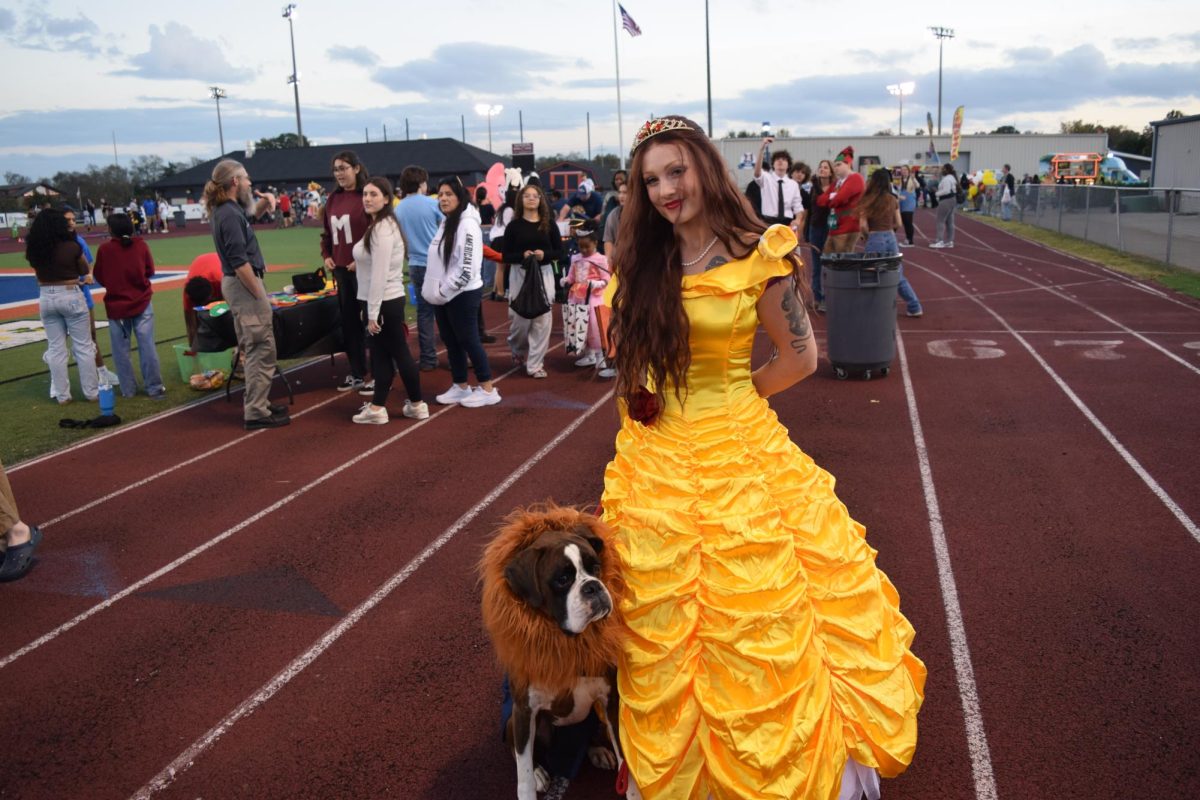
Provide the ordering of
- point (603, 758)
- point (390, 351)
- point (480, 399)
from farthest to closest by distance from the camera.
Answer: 1. point (480, 399)
2. point (390, 351)
3. point (603, 758)

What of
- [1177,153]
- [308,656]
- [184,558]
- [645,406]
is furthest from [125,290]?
[1177,153]

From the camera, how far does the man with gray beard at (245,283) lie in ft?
25.5

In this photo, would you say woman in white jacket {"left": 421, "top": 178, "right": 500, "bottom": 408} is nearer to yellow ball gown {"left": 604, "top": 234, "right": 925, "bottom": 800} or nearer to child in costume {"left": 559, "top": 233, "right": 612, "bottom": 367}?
child in costume {"left": 559, "top": 233, "right": 612, "bottom": 367}

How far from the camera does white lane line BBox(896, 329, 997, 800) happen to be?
3316 millimetres

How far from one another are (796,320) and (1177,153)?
44.2 meters

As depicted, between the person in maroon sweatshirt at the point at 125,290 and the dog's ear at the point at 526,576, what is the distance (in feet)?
25.1

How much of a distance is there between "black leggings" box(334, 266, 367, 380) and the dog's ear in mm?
6027

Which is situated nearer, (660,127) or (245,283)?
(660,127)

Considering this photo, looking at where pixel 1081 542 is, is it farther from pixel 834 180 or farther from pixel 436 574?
pixel 834 180

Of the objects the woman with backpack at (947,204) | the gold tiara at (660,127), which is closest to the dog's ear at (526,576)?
the gold tiara at (660,127)

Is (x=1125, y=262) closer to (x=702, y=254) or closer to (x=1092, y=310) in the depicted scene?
(x=1092, y=310)

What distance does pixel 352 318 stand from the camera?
30.3 feet

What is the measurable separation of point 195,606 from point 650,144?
3636mm

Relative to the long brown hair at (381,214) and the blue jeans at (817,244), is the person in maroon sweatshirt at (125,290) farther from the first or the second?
the blue jeans at (817,244)
